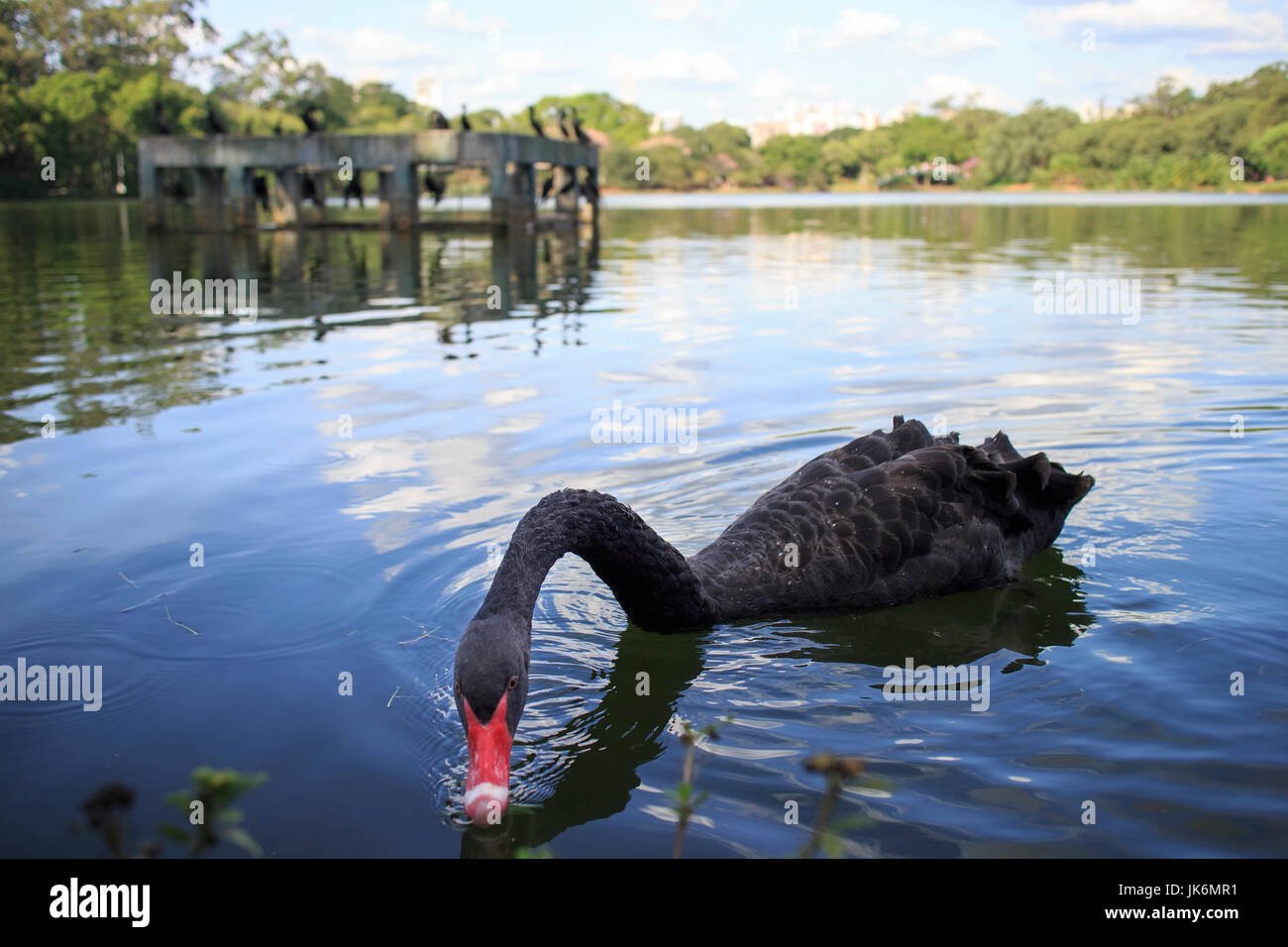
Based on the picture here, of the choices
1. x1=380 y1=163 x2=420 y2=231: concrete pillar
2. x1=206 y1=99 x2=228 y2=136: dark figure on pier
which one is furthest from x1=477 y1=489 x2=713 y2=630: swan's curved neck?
x1=206 y1=99 x2=228 y2=136: dark figure on pier

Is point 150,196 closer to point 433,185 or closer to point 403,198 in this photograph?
point 403,198

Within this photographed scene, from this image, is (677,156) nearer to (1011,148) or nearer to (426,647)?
(1011,148)

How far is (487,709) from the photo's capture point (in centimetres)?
291

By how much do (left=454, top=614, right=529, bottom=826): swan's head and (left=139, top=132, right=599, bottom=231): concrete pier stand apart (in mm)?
26556

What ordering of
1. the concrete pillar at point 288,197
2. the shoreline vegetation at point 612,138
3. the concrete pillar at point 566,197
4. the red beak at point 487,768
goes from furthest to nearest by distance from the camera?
the shoreline vegetation at point 612,138 → the concrete pillar at point 566,197 → the concrete pillar at point 288,197 → the red beak at point 487,768

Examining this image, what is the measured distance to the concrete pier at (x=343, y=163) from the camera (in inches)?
1139

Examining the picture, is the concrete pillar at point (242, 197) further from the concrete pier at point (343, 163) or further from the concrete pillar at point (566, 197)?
the concrete pillar at point (566, 197)

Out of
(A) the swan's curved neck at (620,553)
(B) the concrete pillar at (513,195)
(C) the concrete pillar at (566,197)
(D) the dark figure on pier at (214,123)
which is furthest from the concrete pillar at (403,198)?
(A) the swan's curved neck at (620,553)

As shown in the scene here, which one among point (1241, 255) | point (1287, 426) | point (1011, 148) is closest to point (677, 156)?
point (1011, 148)

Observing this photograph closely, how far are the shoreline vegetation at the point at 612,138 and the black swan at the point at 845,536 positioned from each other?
2924 centimetres

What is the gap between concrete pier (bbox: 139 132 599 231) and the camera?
28.9 metres

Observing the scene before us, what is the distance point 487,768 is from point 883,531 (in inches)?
99.2

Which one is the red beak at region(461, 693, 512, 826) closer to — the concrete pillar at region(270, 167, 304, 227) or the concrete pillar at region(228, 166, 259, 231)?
the concrete pillar at region(228, 166, 259, 231)

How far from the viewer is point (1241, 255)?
68.4 ft
